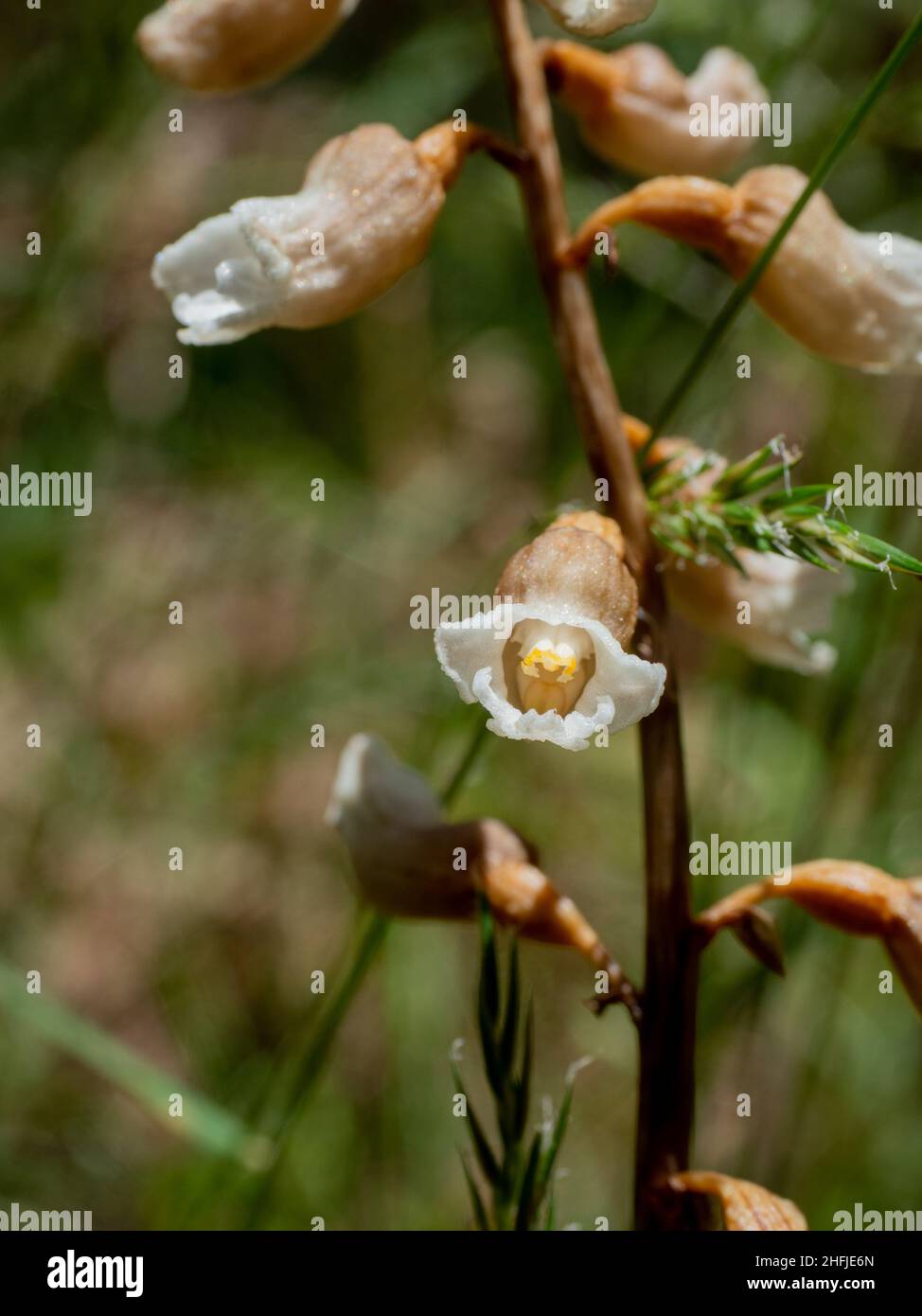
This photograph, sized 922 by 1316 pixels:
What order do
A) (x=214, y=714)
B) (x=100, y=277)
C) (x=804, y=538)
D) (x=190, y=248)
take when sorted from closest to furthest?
(x=804, y=538)
(x=190, y=248)
(x=214, y=714)
(x=100, y=277)

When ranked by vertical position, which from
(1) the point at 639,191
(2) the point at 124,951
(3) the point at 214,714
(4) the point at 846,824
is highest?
(1) the point at 639,191

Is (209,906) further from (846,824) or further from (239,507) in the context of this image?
(846,824)

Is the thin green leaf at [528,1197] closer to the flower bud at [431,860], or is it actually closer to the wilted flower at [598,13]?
the flower bud at [431,860]

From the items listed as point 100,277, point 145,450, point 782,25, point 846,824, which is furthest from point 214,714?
point 782,25

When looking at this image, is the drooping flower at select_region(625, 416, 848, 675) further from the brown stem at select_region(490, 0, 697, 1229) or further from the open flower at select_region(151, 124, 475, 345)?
the open flower at select_region(151, 124, 475, 345)

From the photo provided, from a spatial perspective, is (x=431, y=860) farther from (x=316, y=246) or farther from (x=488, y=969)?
(x=316, y=246)

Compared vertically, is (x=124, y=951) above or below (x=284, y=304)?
below

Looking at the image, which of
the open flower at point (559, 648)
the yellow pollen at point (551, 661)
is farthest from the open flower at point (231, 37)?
the yellow pollen at point (551, 661)
